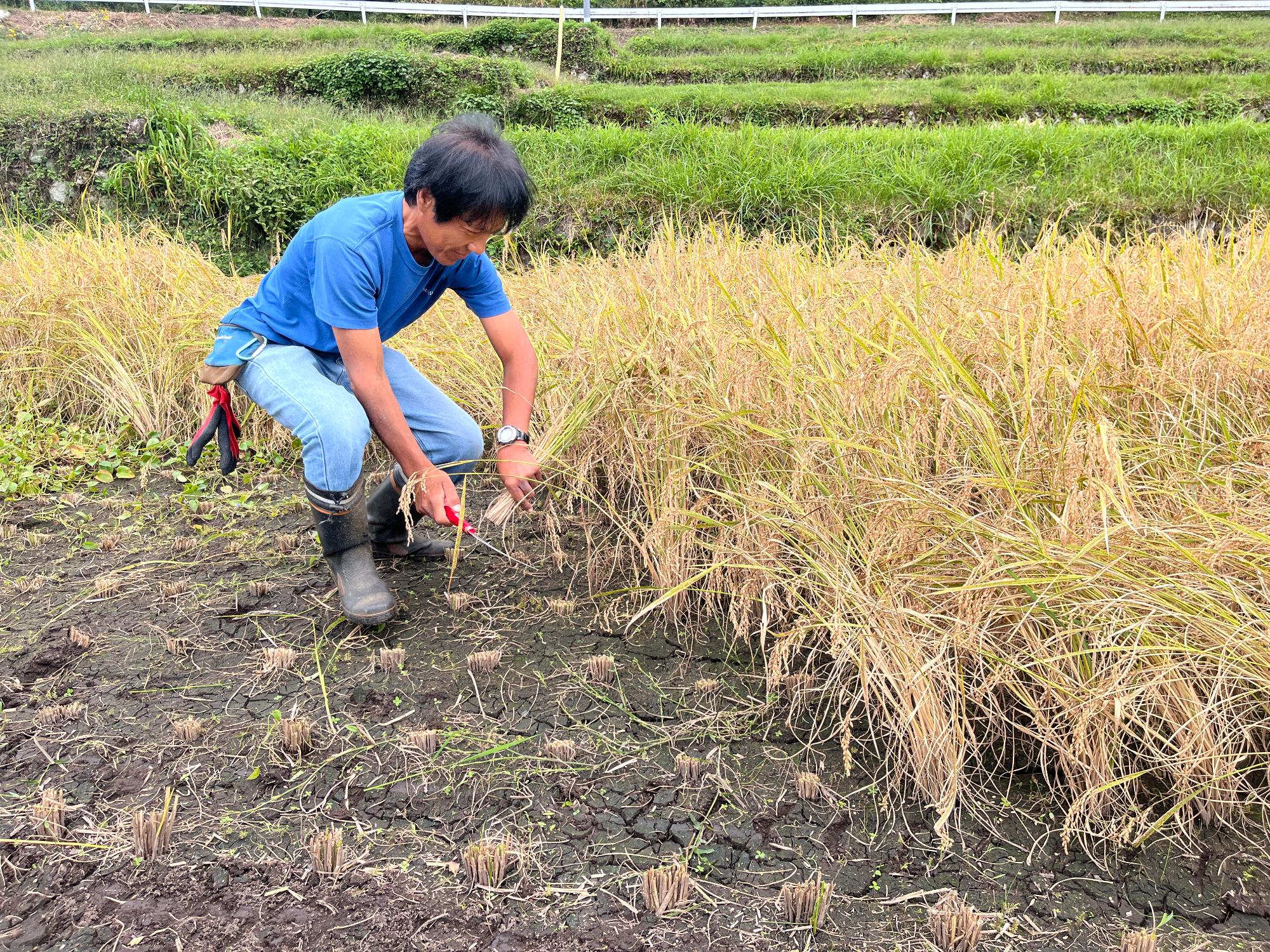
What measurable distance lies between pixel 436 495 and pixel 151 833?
812mm

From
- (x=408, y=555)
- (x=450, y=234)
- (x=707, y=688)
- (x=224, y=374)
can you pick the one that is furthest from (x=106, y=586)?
(x=707, y=688)

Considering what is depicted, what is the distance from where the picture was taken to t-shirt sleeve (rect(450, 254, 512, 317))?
2068 mm

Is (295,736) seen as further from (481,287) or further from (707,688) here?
(481,287)

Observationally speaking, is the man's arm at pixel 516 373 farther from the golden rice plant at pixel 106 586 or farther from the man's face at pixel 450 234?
the golden rice plant at pixel 106 586

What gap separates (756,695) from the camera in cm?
180

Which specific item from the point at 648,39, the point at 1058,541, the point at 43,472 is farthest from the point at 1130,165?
the point at 648,39

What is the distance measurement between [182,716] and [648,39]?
48.6 feet

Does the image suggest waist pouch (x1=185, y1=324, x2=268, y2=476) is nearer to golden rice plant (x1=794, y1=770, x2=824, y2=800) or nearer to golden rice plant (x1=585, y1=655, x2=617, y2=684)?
golden rice plant (x1=585, y1=655, x2=617, y2=684)

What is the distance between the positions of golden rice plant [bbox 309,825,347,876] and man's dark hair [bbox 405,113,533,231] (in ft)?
3.85

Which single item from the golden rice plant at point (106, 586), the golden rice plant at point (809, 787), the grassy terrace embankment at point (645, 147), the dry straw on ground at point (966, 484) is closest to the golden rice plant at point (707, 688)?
the dry straw on ground at point (966, 484)

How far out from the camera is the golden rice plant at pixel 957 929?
1.25 m

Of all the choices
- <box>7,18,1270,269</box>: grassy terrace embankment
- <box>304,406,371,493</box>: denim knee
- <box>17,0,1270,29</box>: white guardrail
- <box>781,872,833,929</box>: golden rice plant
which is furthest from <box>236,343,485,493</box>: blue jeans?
<box>17,0,1270,29</box>: white guardrail

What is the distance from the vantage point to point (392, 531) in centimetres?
242

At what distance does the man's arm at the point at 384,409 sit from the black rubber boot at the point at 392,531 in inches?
16.5
